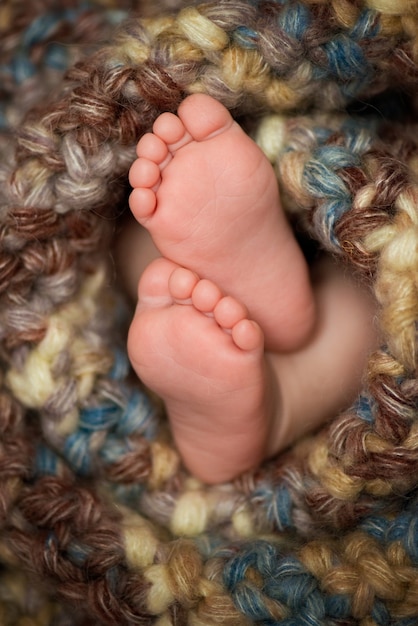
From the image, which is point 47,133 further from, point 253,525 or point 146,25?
point 253,525

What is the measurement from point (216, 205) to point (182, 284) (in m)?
0.08

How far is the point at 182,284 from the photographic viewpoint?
0.73 meters

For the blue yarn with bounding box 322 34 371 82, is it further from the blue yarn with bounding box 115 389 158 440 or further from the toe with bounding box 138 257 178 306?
the blue yarn with bounding box 115 389 158 440

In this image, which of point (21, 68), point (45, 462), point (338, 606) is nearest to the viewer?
point (338, 606)

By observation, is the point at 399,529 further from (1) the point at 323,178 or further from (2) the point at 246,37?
(2) the point at 246,37

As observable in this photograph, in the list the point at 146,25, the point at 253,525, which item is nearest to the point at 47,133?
the point at 146,25

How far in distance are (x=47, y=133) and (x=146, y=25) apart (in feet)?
0.50

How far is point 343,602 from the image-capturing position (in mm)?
706

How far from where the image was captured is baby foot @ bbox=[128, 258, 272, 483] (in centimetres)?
72

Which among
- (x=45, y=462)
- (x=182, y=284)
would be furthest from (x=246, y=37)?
(x=45, y=462)

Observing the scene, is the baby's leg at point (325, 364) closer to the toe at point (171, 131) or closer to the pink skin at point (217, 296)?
the pink skin at point (217, 296)

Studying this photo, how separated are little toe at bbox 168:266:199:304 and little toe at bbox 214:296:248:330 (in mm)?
31

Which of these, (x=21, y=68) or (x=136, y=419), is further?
(x=21, y=68)

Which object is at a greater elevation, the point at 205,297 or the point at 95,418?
the point at 205,297
